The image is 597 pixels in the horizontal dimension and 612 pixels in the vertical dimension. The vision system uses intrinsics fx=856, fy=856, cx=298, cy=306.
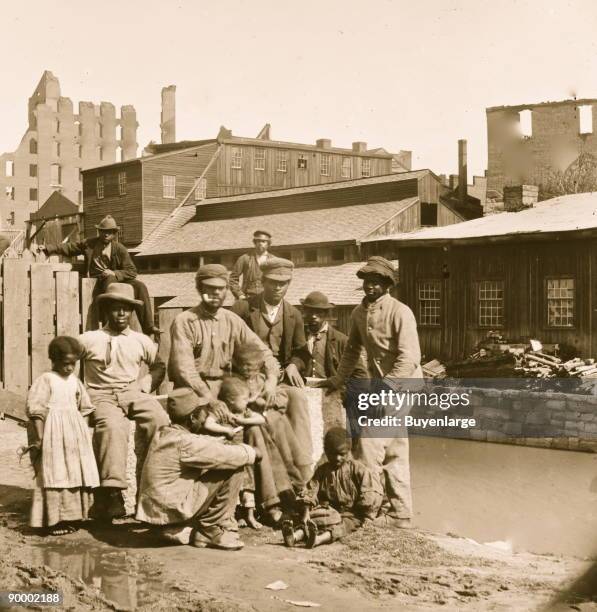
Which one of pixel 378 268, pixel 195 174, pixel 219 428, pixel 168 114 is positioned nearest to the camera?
pixel 219 428

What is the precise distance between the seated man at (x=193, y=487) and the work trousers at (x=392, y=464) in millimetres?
1156

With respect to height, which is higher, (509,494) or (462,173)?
(462,173)

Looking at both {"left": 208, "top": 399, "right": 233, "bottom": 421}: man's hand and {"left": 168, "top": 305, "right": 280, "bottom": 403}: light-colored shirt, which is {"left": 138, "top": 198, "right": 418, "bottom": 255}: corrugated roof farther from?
{"left": 208, "top": 399, "right": 233, "bottom": 421}: man's hand

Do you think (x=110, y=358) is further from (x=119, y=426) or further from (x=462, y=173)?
(x=462, y=173)

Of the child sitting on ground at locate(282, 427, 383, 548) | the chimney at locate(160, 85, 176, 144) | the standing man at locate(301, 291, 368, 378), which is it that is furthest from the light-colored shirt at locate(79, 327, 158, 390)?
the chimney at locate(160, 85, 176, 144)

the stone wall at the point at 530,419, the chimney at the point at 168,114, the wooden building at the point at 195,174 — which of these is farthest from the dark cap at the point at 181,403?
the wooden building at the point at 195,174

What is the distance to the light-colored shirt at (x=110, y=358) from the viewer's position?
6.46 m

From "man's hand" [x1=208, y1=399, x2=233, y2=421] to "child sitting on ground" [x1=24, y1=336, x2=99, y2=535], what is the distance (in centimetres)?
92

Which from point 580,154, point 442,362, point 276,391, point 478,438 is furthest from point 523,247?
point 276,391

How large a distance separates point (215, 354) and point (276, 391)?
0.55 m

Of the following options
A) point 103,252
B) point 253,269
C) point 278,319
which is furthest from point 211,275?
point 253,269

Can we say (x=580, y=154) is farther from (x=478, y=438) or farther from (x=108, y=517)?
(x=108, y=517)

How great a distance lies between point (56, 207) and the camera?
44938 millimetres

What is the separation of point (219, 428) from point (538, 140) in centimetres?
2982
